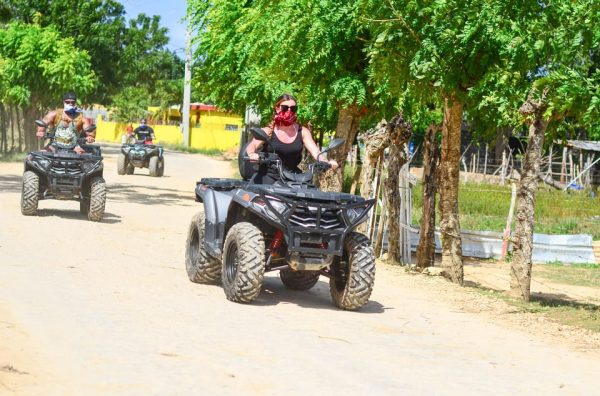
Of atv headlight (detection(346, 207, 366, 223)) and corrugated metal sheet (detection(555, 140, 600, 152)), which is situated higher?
corrugated metal sheet (detection(555, 140, 600, 152))

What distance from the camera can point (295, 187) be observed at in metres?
10.5

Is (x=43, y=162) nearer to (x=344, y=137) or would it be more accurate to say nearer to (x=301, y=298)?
(x=344, y=137)

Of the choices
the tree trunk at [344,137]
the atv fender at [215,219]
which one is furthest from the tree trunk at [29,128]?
the atv fender at [215,219]

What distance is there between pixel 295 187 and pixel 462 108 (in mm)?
5049

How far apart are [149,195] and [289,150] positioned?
16.3 metres

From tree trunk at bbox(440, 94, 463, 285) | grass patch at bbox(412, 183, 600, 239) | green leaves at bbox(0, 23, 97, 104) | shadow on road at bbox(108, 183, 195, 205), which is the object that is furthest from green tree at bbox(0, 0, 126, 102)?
tree trunk at bbox(440, 94, 463, 285)

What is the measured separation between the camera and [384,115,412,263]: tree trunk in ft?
56.5

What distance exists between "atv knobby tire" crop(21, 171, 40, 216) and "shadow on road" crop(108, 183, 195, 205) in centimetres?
643

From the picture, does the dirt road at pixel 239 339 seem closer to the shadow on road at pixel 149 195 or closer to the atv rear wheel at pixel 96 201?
the atv rear wheel at pixel 96 201

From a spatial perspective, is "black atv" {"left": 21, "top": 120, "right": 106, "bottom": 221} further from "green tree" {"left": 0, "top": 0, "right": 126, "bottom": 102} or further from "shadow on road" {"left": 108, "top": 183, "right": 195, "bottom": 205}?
"green tree" {"left": 0, "top": 0, "right": 126, "bottom": 102}

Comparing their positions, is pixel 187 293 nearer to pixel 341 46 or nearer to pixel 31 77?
pixel 341 46

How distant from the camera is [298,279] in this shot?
38.2 feet

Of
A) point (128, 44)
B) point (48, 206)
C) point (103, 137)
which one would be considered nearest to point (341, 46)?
point (48, 206)

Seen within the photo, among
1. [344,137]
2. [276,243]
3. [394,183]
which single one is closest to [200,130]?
[344,137]
